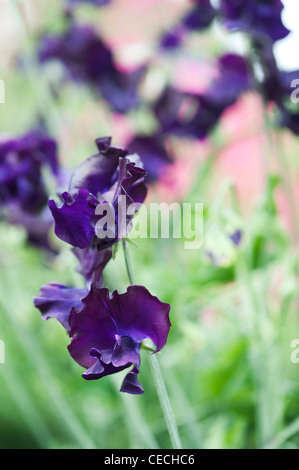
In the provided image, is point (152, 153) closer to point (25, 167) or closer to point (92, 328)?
point (25, 167)

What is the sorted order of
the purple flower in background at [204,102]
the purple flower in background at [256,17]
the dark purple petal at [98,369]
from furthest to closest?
the purple flower in background at [204,102], the purple flower in background at [256,17], the dark purple petal at [98,369]

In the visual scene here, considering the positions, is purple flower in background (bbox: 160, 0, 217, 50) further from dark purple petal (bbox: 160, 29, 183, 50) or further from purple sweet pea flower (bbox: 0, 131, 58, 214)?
purple sweet pea flower (bbox: 0, 131, 58, 214)

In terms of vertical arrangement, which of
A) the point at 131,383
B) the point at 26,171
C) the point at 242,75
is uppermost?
the point at 242,75

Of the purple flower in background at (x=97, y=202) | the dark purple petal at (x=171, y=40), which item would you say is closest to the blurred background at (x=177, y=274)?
the dark purple petal at (x=171, y=40)

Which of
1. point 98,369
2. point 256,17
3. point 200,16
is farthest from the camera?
point 200,16

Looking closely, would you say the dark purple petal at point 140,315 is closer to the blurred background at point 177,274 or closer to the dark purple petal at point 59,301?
the dark purple petal at point 59,301

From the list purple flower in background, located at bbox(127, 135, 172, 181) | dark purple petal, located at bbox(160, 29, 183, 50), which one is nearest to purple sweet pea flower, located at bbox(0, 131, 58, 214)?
purple flower in background, located at bbox(127, 135, 172, 181)

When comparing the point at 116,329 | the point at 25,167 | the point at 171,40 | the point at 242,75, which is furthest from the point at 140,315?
the point at 171,40
